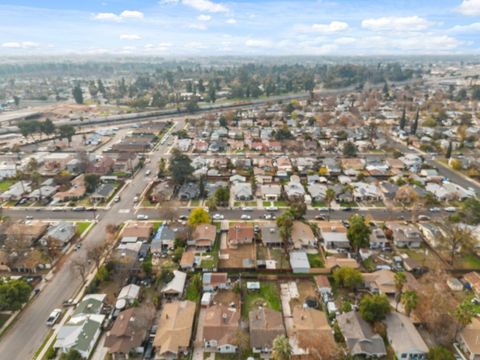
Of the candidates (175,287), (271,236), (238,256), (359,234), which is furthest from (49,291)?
(359,234)

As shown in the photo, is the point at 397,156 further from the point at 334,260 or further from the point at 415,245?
the point at 334,260

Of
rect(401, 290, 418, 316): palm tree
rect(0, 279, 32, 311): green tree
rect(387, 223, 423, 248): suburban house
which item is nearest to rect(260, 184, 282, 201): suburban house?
rect(387, 223, 423, 248): suburban house

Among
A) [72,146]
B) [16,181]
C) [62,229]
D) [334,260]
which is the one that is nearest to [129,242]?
[62,229]

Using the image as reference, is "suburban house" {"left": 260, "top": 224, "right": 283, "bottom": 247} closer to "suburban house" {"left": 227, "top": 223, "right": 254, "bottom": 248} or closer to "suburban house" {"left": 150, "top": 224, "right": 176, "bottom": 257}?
"suburban house" {"left": 227, "top": 223, "right": 254, "bottom": 248}

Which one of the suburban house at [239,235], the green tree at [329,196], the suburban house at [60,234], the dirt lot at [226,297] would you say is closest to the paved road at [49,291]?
the suburban house at [60,234]

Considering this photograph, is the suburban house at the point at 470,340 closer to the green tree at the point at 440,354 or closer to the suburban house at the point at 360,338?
the green tree at the point at 440,354

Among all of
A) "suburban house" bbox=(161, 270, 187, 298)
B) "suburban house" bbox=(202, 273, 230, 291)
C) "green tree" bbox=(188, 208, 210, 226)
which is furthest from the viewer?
"green tree" bbox=(188, 208, 210, 226)

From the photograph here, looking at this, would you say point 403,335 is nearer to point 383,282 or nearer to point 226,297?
point 383,282
